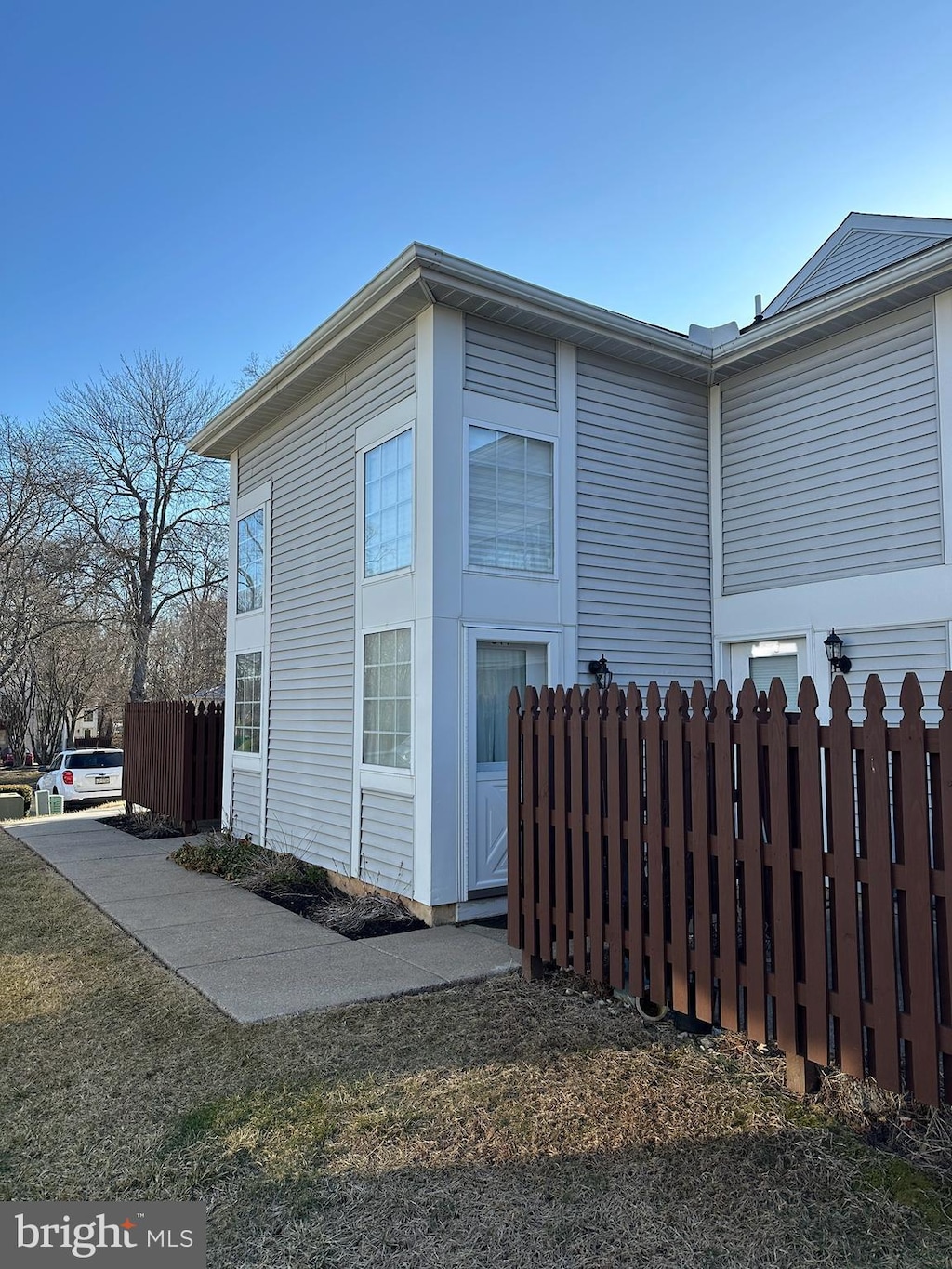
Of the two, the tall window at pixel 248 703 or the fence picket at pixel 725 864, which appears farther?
the tall window at pixel 248 703

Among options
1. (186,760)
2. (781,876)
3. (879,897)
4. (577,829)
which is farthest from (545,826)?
(186,760)

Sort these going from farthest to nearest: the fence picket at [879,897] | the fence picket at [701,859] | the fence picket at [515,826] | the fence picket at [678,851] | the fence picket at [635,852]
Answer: the fence picket at [515,826] → the fence picket at [635,852] → the fence picket at [678,851] → the fence picket at [701,859] → the fence picket at [879,897]

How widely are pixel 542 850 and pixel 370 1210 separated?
7.44 ft

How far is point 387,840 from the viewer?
266 inches

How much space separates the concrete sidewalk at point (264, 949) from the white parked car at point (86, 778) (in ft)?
28.7

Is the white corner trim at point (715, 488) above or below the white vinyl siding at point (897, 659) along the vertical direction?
above

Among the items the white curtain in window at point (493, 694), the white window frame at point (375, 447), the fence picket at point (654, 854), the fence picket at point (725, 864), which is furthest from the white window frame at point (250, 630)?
the fence picket at point (725, 864)

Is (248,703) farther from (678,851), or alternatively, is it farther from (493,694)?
(678,851)

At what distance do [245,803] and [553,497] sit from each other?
214 inches

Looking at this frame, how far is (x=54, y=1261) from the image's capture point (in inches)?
90.6

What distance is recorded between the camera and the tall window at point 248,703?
970 centimetres

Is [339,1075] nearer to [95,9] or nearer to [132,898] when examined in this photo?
[132,898]

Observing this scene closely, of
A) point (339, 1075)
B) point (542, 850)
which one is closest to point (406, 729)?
point (542, 850)

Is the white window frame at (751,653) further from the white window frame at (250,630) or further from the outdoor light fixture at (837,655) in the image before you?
the white window frame at (250,630)
